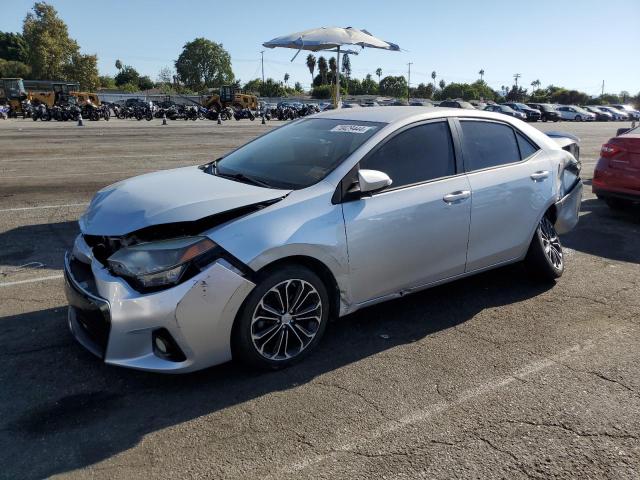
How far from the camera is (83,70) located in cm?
9144

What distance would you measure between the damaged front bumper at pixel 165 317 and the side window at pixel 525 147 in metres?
3.10

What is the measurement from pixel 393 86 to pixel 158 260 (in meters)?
132

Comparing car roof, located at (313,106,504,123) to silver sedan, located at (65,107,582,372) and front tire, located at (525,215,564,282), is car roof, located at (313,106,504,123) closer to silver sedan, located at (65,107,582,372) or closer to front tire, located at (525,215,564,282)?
silver sedan, located at (65,107,582,372)

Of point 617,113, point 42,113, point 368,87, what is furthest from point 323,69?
point 42,113

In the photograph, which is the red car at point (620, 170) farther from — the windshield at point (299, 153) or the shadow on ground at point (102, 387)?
the windshield at point (299, 153)

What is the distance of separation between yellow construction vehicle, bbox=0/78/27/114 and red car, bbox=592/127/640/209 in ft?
157

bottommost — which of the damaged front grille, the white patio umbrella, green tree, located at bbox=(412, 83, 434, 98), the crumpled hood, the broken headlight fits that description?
the broken headlight

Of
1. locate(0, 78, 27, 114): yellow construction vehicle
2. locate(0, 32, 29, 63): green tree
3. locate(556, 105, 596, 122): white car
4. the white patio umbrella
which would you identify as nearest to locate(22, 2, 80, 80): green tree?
locate(0, 32, 29, 63): green tree

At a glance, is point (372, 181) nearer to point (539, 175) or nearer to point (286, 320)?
point (286, 320)

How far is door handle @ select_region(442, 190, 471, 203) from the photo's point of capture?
158 inches

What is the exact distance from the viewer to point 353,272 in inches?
141

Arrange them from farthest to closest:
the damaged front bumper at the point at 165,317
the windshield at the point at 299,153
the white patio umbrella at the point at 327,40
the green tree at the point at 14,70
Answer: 1. the green tree at the point at 14,70
2. the white patio umbrella at the point at 327,40
3. the windshield at the point at 299,153
4. the damaged front bumper at the point at 165,317

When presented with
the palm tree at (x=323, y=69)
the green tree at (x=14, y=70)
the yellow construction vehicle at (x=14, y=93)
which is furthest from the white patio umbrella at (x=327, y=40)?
the palm tree at (x=323, y=69)

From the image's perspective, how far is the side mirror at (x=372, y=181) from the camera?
349cm
